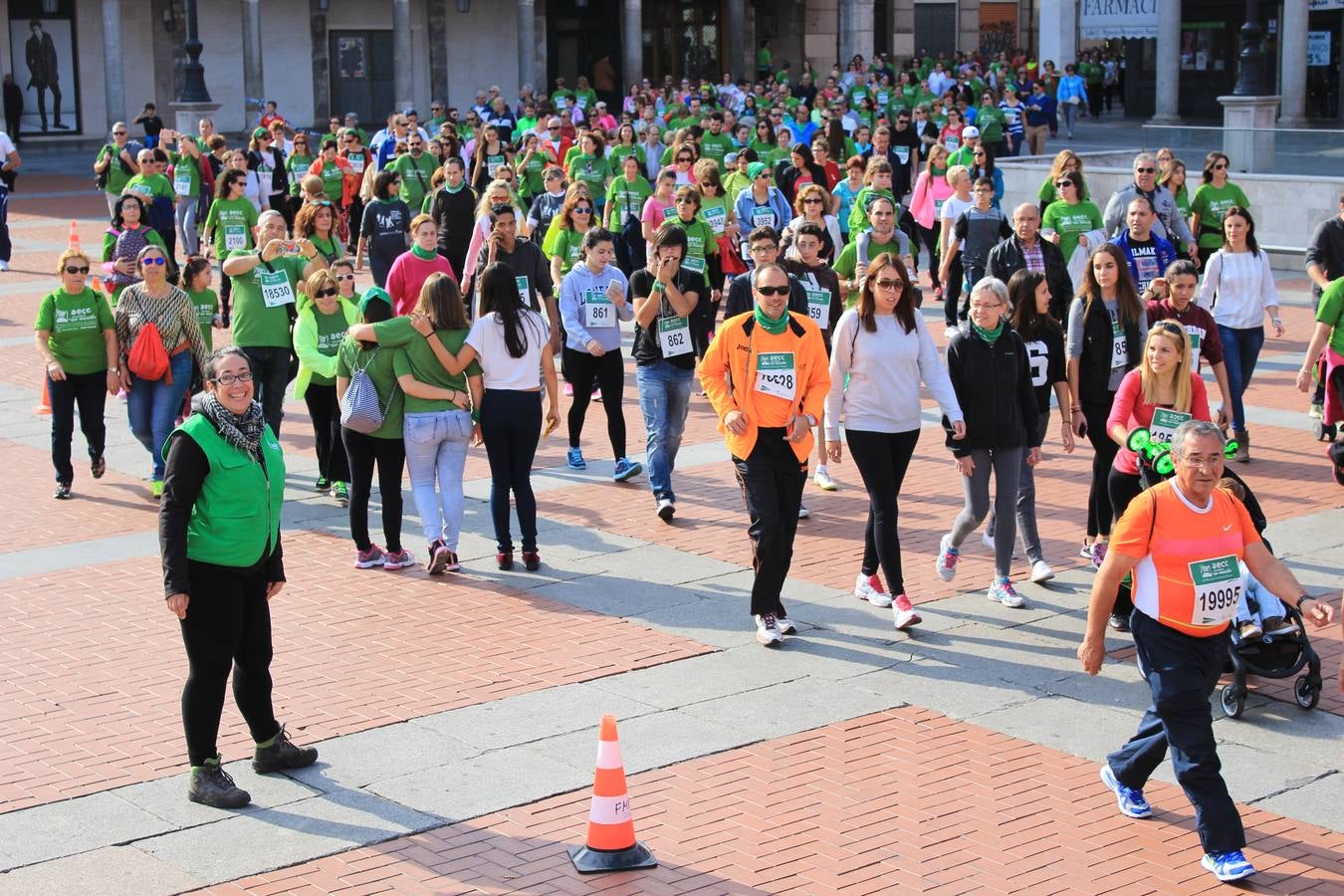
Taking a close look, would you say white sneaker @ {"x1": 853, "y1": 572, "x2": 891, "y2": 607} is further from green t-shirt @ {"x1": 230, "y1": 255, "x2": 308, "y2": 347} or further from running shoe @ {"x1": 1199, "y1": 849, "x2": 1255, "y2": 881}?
green t-shirt @ {"x1": 230, "y1": 255, "x2": 308, "y2": 347}

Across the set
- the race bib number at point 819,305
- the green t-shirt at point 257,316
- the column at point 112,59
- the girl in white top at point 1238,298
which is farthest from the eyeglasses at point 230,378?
the column at point 112,59

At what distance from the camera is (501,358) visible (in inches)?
400

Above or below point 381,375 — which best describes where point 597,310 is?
above

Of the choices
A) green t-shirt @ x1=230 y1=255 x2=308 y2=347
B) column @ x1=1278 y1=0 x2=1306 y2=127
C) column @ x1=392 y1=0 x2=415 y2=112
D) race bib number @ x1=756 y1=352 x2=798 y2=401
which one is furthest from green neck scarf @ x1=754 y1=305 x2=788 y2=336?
column @ x1=392 y1=0 x2=415 y2=112

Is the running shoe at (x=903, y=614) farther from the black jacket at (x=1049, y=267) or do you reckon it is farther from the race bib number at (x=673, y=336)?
the black jacket at (x=1049, y=267)

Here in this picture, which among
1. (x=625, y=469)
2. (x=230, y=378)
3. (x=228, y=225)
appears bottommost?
(x=625, y=469)

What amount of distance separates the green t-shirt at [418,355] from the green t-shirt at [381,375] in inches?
2.6

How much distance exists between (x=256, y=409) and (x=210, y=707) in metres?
1.18

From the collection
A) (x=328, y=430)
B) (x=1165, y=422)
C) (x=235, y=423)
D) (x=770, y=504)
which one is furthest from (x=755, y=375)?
(x=328, y=430)

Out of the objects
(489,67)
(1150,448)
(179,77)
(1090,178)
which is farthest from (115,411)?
(489,67)

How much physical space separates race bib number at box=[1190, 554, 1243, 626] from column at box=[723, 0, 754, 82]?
45.3m

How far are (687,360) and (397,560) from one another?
7.48ft

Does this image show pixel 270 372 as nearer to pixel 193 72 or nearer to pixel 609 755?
pixel 609 755

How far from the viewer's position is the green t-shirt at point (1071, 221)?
48.5 feet
